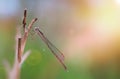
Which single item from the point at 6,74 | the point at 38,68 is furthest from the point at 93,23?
the point at 6,74

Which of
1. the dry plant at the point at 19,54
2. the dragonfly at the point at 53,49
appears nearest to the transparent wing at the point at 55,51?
the dragonfly at the point at 53,49

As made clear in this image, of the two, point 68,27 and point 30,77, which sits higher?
point 68,27

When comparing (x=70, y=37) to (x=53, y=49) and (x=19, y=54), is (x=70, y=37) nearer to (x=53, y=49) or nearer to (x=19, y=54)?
(x=53, y=49)

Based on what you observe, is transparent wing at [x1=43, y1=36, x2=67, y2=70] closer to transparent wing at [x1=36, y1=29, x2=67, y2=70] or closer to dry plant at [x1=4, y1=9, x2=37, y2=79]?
transparent wing at [x1=36, y1=29, x2=67, y2=70]

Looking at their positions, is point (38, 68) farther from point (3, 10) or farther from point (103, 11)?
point (103, 11)

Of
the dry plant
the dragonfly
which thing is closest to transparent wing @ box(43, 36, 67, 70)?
the dragonfly

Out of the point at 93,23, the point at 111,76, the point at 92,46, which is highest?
the point at 93,23

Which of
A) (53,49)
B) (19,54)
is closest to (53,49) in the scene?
(53,49)

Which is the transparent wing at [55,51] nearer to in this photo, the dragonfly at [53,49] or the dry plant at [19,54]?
the dragonfly at [53,49]
